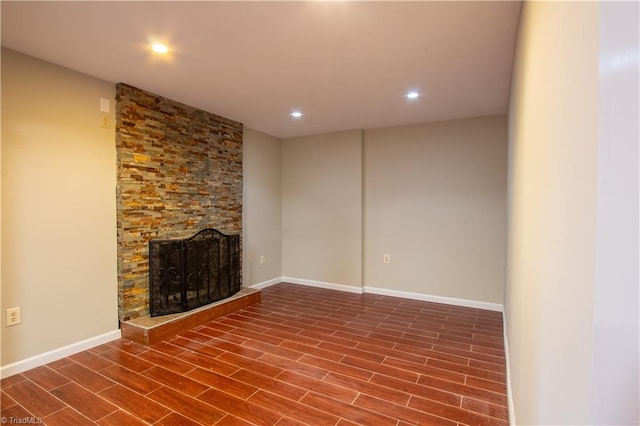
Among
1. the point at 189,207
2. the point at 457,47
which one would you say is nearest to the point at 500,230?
the point at 457,47

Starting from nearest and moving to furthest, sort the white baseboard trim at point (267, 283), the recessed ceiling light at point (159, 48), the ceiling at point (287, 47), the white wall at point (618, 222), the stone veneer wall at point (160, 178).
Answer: the white wall at point (618, 222)
the ceiling at point (287, 47)
the recessed ceiling light at point (159, 48)
the stone veneer wall at point (160, 178)
the white baseboard trim at point (267, 283)

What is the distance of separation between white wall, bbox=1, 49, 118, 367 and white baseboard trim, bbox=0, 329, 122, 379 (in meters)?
0.03

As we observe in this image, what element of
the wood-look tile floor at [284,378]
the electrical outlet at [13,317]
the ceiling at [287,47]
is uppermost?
the ceiling at [287,47]

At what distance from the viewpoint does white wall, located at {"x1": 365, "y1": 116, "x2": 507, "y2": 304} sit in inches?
151

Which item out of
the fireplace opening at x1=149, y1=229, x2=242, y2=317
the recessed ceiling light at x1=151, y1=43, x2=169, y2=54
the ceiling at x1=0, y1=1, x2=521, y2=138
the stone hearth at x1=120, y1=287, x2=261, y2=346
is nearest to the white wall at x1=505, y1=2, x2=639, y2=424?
the ceiling at x1=0, y1=1, x2=521, y2=138

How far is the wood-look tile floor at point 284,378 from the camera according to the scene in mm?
1892

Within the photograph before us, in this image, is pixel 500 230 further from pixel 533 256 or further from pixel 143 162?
pixel 143 162

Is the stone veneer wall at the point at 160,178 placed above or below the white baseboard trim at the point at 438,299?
above

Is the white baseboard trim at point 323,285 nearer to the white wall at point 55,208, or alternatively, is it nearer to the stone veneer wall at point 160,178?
the stone veneer wall at point 160,178

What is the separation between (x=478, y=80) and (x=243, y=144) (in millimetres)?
3010

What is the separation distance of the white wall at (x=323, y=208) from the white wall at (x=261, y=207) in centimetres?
14

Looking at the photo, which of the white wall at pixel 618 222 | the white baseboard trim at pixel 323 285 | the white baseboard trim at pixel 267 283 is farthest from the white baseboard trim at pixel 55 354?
the white wall at pixel 618 222

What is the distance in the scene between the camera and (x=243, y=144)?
4.48 metres

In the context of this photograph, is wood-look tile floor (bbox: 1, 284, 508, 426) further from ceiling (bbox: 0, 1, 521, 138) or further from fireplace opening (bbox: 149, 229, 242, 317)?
ceiling (bbox: 0, 1, 521, 138)
